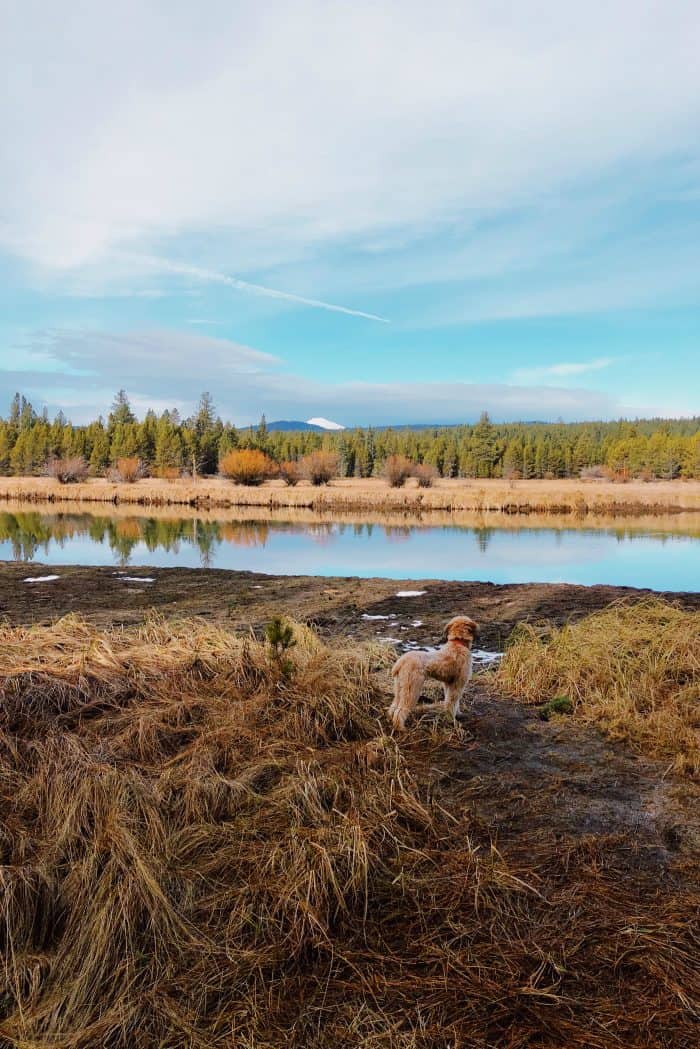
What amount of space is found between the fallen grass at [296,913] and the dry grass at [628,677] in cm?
166

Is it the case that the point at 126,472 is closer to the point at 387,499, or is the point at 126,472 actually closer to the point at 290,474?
the point at 290,474

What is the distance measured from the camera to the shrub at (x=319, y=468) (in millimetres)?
59875

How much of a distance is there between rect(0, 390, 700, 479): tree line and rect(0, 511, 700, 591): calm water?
37.7 meters

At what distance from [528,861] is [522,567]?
53.8 feet

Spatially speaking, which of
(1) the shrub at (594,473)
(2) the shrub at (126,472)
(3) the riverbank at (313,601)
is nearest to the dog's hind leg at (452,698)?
(3) the riverbank at (313,601)

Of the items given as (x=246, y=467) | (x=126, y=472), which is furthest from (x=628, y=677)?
(x=126, y=472)

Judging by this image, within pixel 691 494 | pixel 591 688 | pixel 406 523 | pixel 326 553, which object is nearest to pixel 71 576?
pixel 326 553

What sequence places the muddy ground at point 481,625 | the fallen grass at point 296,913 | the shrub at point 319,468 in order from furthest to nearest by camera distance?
the shrub at point 319,468, the muddy ground at point 481,625, the fallen grass at point 296,913

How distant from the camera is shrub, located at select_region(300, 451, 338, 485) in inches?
2357

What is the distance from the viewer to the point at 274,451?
89188 mm

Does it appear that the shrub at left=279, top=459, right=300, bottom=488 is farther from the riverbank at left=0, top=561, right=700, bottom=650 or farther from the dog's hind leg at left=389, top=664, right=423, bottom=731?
the dog's hind leg at left=389, top=664, right=423, bottom=731

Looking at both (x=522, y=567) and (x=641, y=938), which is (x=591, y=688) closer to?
(x=641, y=938)

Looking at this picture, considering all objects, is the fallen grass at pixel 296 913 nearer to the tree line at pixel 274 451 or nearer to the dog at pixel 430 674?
the dog at pixel 430 674

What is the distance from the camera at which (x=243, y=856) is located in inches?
127
